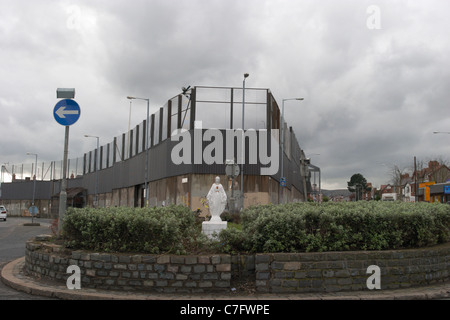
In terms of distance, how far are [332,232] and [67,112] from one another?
6815 mm

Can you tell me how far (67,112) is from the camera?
368 inches

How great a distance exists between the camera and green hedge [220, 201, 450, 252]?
7352mm

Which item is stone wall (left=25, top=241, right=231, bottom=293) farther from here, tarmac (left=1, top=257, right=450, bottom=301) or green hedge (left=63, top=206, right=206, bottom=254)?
green hedge (left=63, top=206, right=206, bottom=254)

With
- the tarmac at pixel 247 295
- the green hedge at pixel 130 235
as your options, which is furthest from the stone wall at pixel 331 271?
the green hedge at pixel 130 235

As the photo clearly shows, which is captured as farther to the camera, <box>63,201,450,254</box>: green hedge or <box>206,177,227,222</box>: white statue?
<box>206,177,227,222</box>: white statue

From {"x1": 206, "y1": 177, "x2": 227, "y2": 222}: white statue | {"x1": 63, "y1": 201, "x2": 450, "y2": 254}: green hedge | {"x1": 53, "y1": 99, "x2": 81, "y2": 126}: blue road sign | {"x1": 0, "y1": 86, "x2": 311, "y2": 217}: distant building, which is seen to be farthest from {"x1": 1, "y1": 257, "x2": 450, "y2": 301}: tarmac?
{"x1": 0, "y1": 86, "x2": 311, "y2": 217}: distant building

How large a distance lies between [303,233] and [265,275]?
3.66ft

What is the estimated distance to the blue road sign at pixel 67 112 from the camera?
9258 mm

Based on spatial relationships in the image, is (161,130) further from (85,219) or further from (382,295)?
(382,295)

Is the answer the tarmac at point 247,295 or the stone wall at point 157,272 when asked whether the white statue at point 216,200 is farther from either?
the tarmac at point 247,295

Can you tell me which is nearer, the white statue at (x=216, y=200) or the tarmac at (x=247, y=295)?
the tarmac at (x=247, y=295)

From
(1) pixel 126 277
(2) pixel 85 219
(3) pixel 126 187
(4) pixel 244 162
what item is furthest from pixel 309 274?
(3) pixel 126 187

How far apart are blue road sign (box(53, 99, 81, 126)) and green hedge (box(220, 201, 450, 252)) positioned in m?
4.79

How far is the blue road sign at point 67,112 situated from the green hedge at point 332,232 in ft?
15.7
